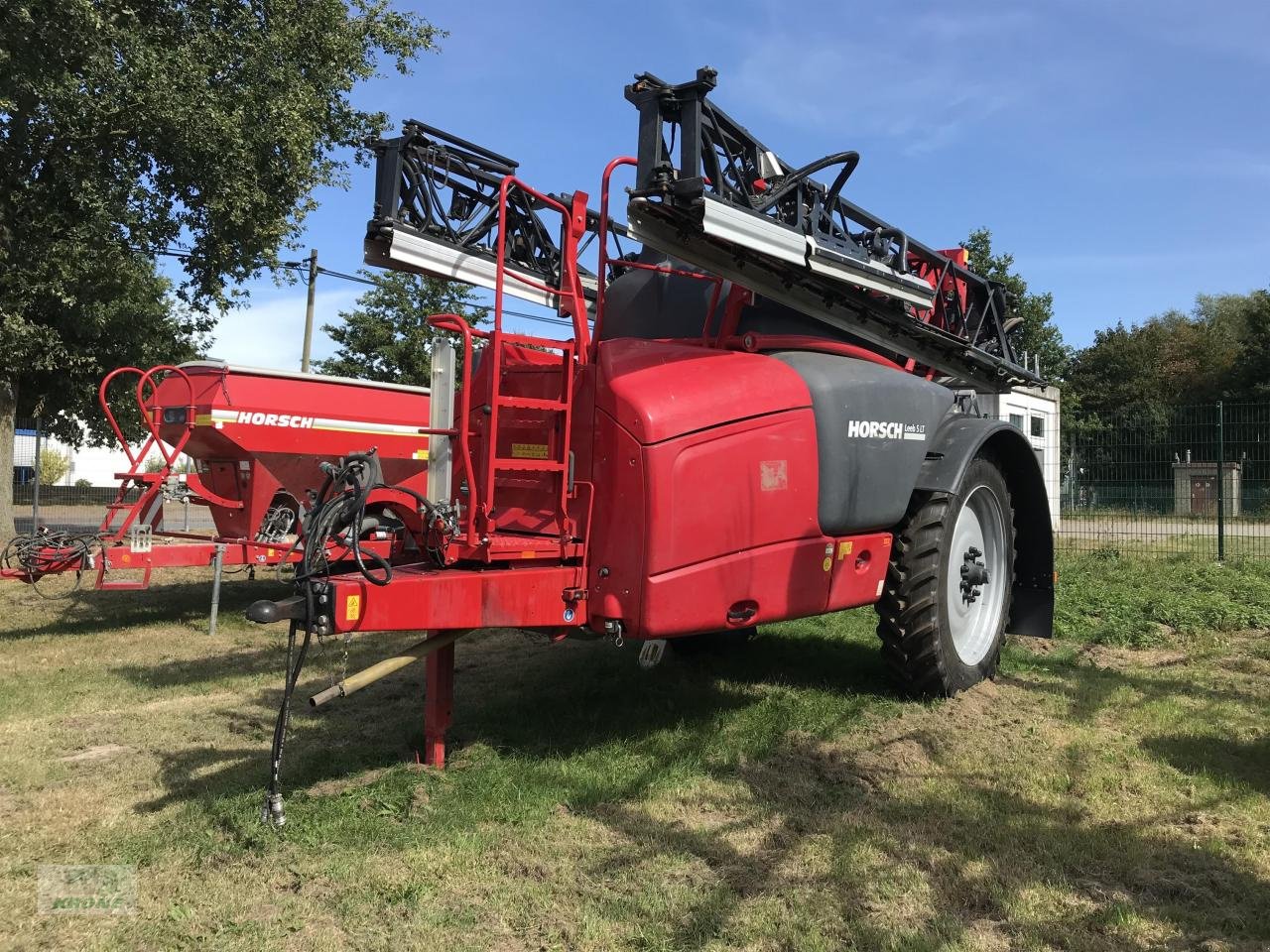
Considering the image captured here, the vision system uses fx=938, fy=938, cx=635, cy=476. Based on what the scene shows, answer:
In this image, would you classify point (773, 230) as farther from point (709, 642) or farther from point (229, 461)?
point (229, 461)

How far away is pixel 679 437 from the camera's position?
3.95 m

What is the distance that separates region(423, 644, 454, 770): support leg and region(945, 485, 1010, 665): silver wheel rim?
9.44 feet

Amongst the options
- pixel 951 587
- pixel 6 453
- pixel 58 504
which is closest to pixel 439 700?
pixel 951 587

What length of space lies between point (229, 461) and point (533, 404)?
6418 mm

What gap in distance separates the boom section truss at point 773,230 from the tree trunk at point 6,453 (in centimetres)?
1349

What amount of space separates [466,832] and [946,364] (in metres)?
4.36

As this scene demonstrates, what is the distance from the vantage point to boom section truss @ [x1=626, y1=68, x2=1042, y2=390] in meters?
3.97

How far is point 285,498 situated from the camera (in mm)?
9625

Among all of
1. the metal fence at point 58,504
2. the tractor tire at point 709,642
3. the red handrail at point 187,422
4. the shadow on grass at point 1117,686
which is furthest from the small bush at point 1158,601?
the metal fence at point 58,504

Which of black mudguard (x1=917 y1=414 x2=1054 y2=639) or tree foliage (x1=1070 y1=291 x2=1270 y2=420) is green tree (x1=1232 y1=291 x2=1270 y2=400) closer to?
tree foliage (x1=1070 y1=291 x2=1270 y2=420)

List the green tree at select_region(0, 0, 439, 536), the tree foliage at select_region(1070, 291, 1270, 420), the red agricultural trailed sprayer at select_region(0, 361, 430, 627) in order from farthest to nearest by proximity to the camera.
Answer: the tree foliage at select_region(1070, 291, 1270, 420) → the green tree at select_region(0, 0, 439, 536) → the red agricultural trailed sprayer at select_region(0, 361, 430, 627)

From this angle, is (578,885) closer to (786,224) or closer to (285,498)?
(786,224)

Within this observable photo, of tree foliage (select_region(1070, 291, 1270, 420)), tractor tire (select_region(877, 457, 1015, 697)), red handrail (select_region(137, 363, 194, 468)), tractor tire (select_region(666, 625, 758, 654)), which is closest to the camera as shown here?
tractor tire (select_region(877, 457, 1015, 697))

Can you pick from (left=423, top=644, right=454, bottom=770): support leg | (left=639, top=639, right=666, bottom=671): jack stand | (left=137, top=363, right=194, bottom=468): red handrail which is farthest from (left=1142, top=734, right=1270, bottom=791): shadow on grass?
(left=137, top=363, right=194, bottom=468): red handrail
